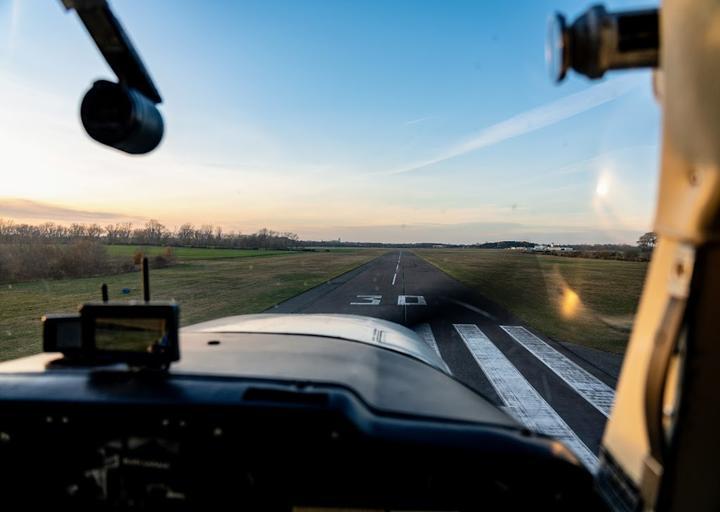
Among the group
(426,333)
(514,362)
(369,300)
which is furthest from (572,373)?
(369,300)

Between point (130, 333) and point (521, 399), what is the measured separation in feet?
17.7

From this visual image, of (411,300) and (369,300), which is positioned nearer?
(369,300)

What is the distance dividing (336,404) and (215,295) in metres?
17.1

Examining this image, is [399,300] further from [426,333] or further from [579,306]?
[579,306]

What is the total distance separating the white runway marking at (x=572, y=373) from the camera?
5805 millimetres

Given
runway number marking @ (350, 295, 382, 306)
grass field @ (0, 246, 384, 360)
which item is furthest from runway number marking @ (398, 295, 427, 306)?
grass field @ (0, 246, 384, 360)

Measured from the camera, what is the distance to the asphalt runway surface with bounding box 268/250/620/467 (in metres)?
5.04

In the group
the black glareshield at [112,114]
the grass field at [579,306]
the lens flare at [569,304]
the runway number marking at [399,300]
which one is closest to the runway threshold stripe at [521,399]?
the grass field at [579,306]

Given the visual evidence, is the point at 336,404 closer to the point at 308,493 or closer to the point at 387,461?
the point at 387,461

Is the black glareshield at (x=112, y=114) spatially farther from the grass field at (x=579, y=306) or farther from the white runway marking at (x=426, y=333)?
the white runway marking at (x=426, y=333)

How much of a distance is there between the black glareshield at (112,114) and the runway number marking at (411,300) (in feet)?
45.4

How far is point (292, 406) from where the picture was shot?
49.4 inches

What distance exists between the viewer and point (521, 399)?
5.69 m

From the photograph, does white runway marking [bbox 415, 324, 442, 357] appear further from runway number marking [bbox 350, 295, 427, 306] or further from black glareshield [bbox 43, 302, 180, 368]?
black glareshield [bbox 43, 302, 180, 368]
